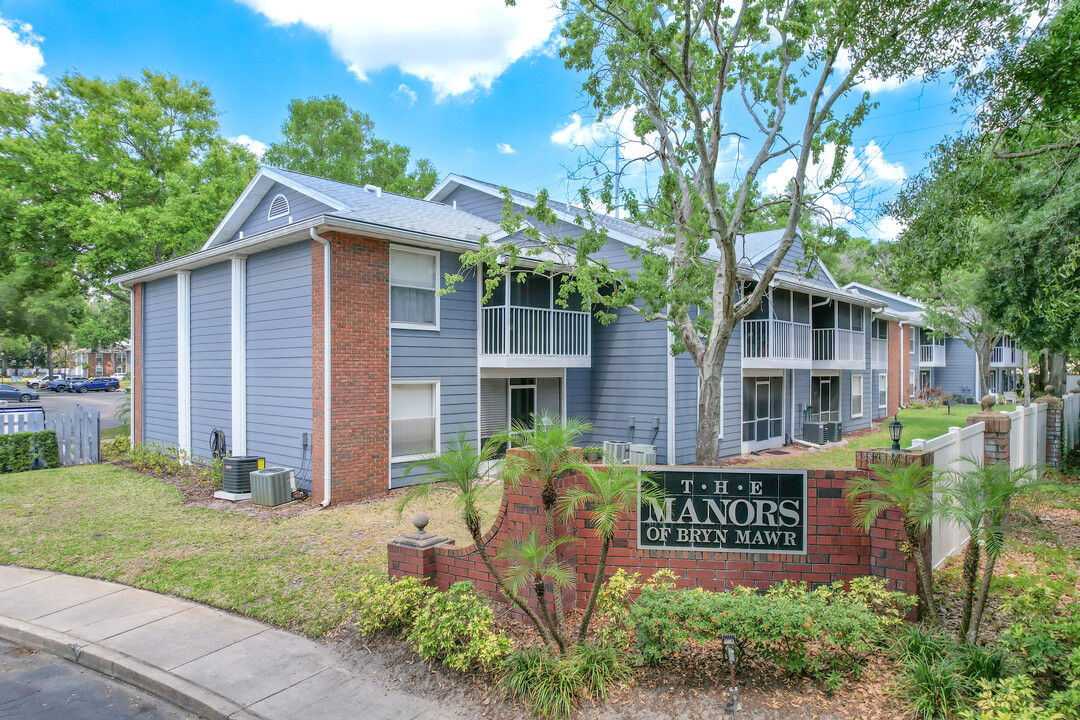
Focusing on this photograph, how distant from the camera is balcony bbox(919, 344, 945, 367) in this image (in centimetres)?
3724

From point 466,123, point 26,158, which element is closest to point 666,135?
point 466,123

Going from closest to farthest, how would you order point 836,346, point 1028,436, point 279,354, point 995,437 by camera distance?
point 995,437 < point 1028,436 < point 279,354 < point 836,346

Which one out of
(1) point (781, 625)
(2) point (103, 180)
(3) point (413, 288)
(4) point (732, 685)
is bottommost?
(4) point (732, 685)

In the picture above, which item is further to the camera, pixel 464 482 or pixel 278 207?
pixel 278 207

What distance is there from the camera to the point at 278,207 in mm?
14633

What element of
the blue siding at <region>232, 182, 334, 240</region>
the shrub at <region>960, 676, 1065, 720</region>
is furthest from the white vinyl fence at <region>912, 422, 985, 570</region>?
the blue siding at <region>232, 182, 334, 240</region>

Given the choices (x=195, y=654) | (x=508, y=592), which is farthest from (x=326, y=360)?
(x=508, y=592)

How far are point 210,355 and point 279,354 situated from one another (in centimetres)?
319

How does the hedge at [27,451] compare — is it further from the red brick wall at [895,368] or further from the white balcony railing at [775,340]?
the red brick wall at [895,368]

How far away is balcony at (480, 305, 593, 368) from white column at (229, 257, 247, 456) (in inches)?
199

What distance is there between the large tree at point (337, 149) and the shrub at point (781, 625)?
33375mm

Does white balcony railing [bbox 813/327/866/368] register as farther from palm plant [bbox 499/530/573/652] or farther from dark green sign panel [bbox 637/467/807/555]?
palm plant [bbox 499/530/573/652]

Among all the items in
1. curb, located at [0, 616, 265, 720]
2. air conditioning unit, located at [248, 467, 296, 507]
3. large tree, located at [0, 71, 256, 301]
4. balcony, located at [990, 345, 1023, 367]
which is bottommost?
curb, located at [0, 616, 265, 720]

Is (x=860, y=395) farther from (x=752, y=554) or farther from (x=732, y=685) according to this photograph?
(x=732, y=685)
